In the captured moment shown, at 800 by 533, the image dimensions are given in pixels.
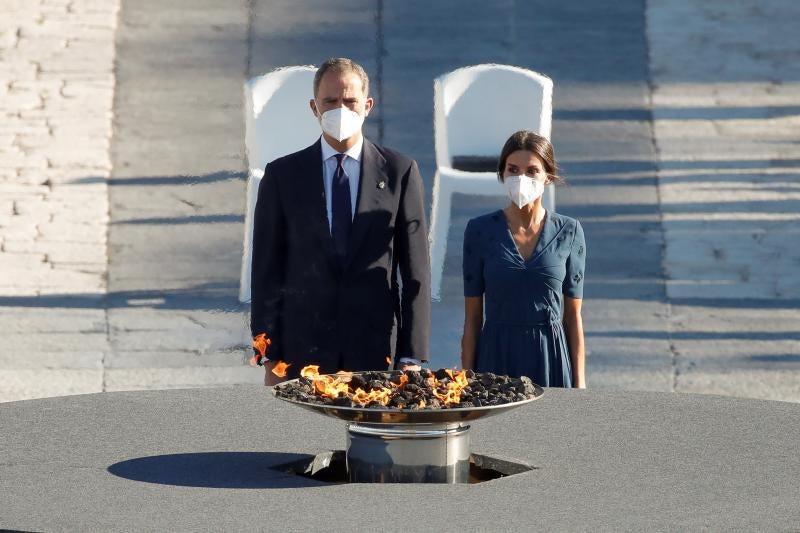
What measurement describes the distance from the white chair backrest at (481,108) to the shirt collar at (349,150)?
14.0 feet

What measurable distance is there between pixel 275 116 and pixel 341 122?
4205mm

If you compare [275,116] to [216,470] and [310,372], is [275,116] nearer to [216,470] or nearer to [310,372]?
[310,372]

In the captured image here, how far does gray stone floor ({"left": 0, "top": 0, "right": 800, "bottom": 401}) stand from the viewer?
8828 millimetres

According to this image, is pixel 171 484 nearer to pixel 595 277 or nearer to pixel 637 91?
pixel 595 277

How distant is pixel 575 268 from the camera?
5.21m

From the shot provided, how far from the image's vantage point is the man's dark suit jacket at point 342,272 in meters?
4.63

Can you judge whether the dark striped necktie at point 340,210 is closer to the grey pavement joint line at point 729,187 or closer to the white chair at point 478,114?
the grey pavement joint line at point 729,187

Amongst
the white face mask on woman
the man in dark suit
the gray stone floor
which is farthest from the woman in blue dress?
the gray stone floor

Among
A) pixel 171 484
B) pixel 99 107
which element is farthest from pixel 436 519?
pixel 99 107

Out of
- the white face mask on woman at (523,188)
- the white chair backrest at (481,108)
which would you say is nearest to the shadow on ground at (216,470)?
the white face mask on woman at (523,188)

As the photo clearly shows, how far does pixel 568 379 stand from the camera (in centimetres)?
520

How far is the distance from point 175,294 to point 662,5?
5581 mm

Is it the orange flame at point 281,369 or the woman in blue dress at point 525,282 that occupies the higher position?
the woman in blue dress at point 525,282

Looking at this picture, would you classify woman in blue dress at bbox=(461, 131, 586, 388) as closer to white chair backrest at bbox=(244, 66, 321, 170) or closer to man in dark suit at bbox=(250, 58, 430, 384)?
man in dark suit at bbox=(250, 58, 430, 384)
